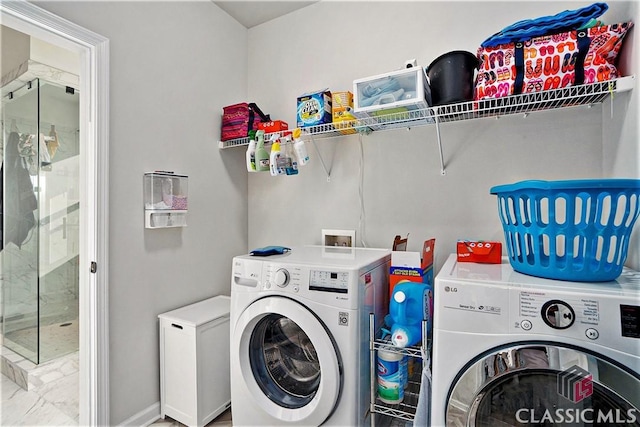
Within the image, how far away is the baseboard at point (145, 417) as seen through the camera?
175 centimetres

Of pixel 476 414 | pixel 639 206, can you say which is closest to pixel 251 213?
pixel 476 414

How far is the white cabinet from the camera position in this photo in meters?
1.74

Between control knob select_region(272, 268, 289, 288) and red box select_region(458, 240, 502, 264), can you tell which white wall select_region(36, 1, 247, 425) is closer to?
control knob select_region(272, 268, 289, 288)

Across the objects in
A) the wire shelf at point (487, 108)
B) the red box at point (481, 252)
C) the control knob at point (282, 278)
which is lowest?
the control knob at point (282, 278)

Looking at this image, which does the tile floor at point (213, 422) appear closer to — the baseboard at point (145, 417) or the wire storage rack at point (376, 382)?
the baseboard at point (145, 417)

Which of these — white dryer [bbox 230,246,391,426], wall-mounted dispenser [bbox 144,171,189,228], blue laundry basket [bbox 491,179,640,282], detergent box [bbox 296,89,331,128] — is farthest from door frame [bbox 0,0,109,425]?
blue laundry basket [bbox 491,179,640,282]

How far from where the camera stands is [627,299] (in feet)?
2.84

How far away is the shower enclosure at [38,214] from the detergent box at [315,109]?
2.15m

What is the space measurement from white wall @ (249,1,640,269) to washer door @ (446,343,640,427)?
794mm

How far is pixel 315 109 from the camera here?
194 centimetres

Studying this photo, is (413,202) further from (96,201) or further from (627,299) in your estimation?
(96,201)

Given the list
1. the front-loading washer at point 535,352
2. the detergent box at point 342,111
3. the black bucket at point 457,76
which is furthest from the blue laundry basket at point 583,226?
the detergent box at point 342,111

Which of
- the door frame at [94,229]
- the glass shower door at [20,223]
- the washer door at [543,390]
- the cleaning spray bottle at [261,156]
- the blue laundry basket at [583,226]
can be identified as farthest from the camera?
the glass shower door at [20,223]

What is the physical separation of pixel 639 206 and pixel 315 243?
1.65 metres
